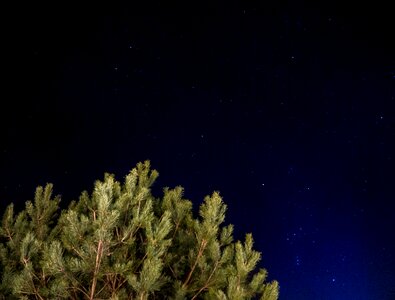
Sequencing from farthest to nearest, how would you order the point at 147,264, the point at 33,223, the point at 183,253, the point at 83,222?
the point at 33,223 < the point at 183,253 < the point at 83,222 < the point at 147,264

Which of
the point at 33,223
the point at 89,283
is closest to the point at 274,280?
the point at 89,283

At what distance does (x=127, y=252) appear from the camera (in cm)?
449

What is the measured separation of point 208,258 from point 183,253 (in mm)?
494

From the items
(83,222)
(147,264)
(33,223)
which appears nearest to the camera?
(147,264)

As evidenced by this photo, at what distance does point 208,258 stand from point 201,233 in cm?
42

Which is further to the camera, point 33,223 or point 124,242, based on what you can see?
point 33,223

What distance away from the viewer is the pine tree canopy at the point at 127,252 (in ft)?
12.1

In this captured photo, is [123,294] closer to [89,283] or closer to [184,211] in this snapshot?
[89,283]

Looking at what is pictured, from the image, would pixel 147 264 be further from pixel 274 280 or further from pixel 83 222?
pixel 274 280

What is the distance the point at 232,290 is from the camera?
156 inches

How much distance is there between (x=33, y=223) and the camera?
5.50 m

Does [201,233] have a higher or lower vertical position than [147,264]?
higher

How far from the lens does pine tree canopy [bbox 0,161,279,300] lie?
12.1 feet

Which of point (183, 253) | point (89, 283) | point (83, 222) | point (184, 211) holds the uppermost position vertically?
point (184, 211)
